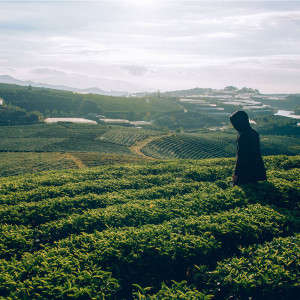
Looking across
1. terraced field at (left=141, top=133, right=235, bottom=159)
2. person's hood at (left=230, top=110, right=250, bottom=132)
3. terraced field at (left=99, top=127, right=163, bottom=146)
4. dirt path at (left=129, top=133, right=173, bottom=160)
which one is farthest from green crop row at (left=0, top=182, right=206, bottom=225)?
terraced field at (left=99, top=127, right=163, bottom=146)

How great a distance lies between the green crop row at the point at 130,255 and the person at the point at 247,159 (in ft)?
22.3

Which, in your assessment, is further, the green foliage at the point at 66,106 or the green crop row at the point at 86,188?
the green foliage at the point at 66,106

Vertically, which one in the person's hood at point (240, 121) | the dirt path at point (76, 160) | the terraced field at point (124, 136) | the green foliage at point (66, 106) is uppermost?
the green foliage at point (66, 106)

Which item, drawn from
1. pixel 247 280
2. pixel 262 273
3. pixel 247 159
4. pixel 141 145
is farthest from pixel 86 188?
pixel 141 145

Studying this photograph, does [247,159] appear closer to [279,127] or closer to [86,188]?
[86,188]

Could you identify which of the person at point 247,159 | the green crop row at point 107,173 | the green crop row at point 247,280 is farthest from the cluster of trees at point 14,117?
the green crop row at point 247,280

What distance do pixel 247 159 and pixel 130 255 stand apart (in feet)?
47.4

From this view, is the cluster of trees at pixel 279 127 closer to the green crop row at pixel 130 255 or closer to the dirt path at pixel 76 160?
the dirt path at pixel 76 160

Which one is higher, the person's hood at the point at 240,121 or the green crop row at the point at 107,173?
the person's hood at the point at 240,121

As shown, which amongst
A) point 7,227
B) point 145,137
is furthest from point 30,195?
point 145,137

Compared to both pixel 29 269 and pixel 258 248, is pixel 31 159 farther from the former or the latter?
pixel 258 248

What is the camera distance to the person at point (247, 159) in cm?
2347

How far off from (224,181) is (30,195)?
17554mm

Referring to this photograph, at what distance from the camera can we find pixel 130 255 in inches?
529
